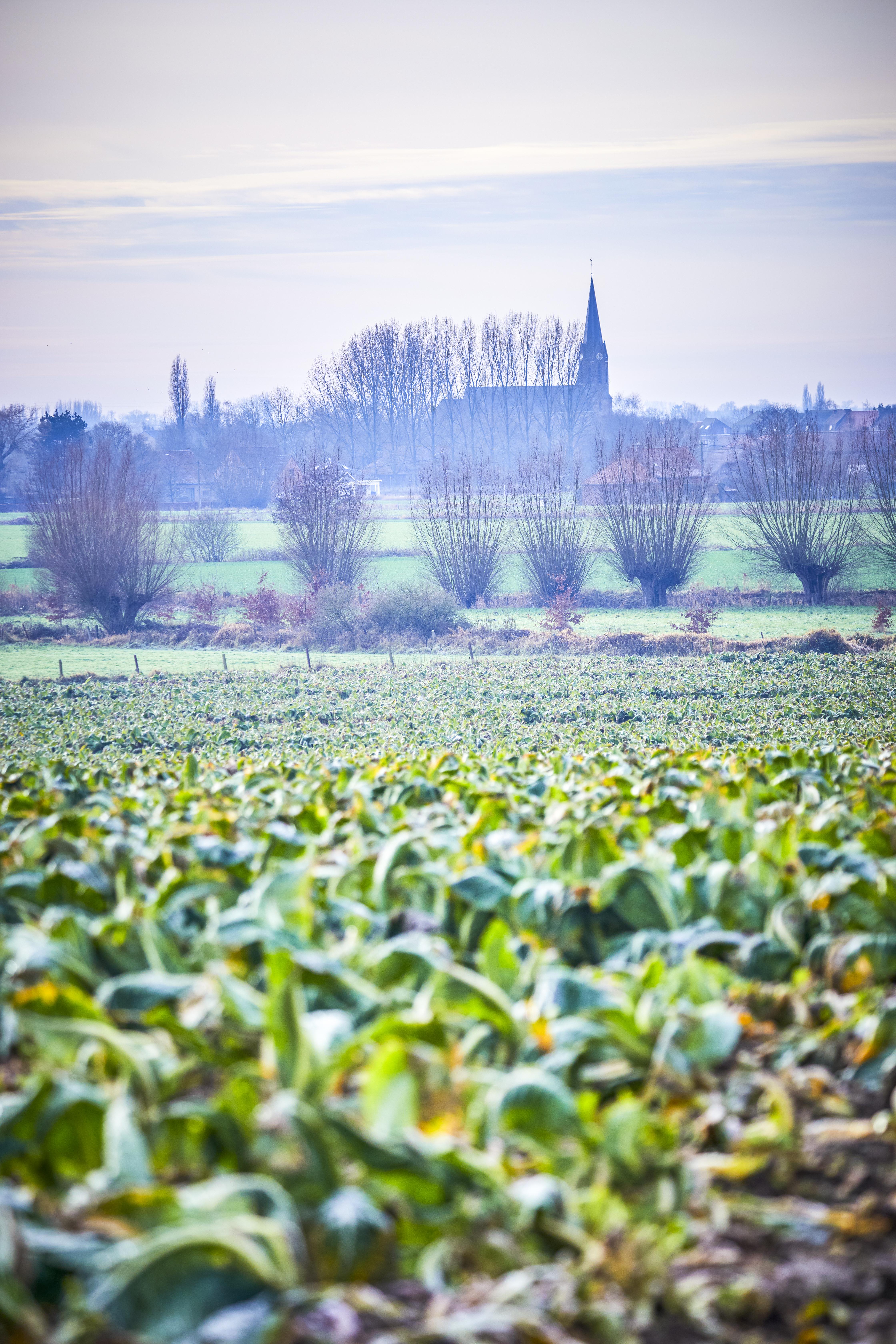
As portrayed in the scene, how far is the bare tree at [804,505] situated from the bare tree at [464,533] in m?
13.2

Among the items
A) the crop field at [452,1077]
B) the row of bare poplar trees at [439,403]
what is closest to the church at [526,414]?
the row of bare poplar trees at [439,403]

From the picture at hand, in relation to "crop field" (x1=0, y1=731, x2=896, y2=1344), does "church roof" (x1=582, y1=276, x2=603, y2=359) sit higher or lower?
higher

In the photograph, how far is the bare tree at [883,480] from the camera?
49.9m

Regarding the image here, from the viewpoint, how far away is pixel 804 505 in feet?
168

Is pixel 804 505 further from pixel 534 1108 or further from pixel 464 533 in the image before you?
pixel 534 1108

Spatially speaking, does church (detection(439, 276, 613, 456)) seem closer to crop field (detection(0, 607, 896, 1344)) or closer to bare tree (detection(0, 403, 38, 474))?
bare tree (detection(0, 403, 38, 474))

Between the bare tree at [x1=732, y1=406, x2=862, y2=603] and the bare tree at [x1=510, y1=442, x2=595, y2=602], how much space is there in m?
8.83

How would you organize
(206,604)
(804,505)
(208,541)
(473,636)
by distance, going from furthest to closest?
(208,541), (804,505), (206,604), (473,636)

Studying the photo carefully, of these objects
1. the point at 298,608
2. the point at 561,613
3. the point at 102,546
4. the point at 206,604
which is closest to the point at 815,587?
the point at 561,613

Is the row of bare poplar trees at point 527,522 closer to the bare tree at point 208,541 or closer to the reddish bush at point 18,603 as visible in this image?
the reddish bush at point 18,603

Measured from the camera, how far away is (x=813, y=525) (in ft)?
166

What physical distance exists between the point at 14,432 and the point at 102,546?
150 ft

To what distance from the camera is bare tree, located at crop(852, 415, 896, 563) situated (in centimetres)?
4994

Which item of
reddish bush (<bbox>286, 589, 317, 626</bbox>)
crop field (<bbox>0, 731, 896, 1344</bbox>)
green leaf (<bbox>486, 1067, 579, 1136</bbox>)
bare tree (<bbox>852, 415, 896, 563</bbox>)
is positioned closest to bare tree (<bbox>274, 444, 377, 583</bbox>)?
reddish bush (<bbox>286, 589, 317, 626</bbox>)
